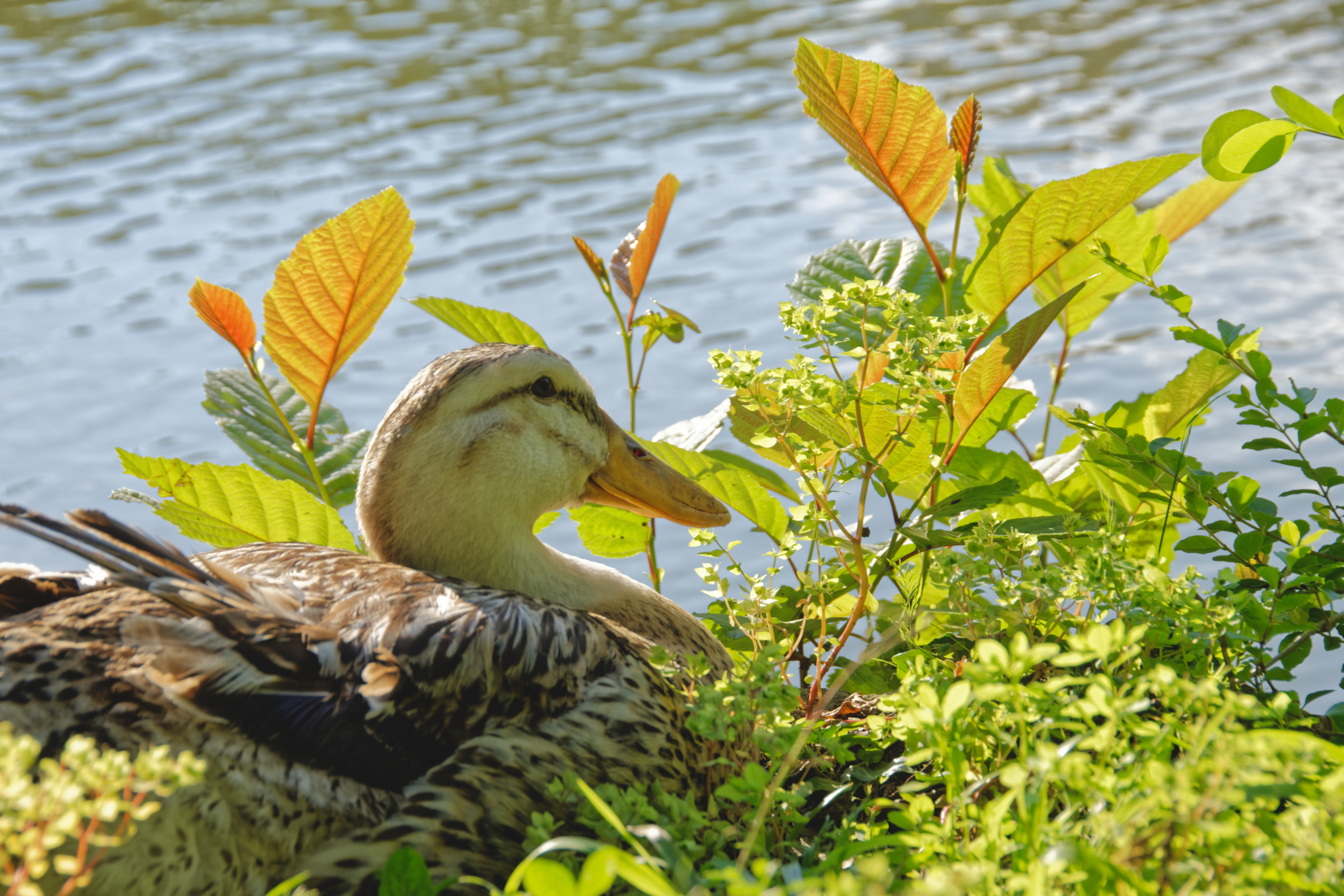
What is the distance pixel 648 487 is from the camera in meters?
2.74

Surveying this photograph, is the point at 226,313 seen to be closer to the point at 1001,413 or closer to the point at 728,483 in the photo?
the point at 728,483

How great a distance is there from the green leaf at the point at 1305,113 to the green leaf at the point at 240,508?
2154 mm

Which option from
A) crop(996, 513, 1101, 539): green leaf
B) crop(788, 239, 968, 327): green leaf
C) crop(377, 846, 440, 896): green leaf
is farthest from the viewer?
crop(788, 239, 968, 327): green leaf

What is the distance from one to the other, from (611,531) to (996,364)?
1.08 m

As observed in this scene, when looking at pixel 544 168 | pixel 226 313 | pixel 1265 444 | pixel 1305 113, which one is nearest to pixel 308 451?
pixel 226 313

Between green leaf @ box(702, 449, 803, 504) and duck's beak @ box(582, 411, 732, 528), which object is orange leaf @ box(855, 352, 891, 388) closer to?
green leaf @ box(702, 449, 803, 504)

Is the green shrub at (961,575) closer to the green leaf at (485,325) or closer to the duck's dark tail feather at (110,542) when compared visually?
the green leaf at (485,325)

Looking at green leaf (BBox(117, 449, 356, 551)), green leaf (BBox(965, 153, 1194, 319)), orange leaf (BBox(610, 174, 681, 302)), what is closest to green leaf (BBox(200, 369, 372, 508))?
green leaf (BBox(117, 449, 356, 551))

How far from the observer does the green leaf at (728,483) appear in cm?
276

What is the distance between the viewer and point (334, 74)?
1004 centimetres

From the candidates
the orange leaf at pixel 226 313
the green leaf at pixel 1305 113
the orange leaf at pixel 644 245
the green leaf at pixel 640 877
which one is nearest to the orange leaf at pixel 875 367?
the orange leaf at pixel 644 245

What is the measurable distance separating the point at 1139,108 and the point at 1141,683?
24.7 ft

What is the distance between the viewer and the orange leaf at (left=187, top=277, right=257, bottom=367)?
2.65 meters

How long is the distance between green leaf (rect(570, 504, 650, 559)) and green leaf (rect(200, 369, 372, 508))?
0.61 m
